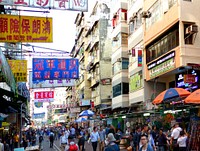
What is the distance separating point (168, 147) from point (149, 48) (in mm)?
13739

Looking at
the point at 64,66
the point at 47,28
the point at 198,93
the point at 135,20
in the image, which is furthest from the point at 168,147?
the point at 135,20

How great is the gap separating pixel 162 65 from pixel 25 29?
13258mm

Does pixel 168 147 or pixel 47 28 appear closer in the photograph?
pixel 47 28

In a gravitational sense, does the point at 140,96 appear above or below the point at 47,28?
below

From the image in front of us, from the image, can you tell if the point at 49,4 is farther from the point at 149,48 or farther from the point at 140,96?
the point at 140,96

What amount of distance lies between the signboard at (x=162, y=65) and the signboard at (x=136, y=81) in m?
3.05

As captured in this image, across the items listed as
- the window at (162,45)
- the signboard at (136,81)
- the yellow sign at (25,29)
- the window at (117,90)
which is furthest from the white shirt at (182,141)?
the window at (117,90)

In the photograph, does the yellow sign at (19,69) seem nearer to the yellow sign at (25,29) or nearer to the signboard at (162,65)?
the yellow sign at (25,29)

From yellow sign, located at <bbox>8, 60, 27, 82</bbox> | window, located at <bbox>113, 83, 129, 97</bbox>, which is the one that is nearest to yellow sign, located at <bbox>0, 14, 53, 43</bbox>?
yellow sign, located at <bbox>8, 60, 27, 82</bbox>

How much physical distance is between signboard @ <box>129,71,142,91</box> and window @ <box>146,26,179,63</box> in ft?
8.00

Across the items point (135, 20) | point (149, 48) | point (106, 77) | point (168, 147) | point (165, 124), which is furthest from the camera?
point (106, 77)

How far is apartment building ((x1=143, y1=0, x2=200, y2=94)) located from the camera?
22.8 meters

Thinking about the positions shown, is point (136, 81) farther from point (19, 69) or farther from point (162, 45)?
point (19, 69)

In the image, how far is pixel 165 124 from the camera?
804 inches
